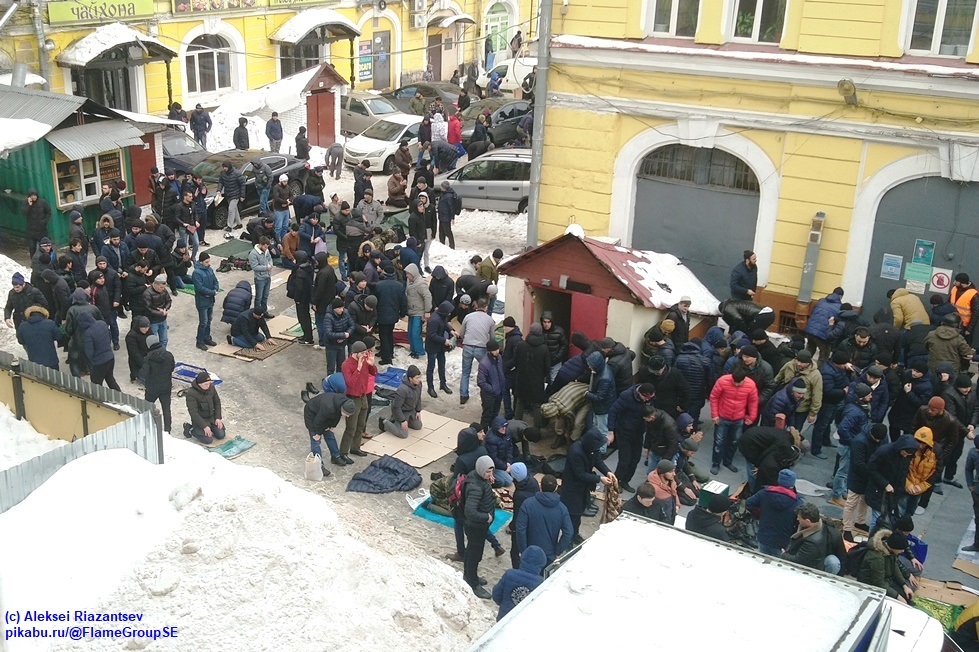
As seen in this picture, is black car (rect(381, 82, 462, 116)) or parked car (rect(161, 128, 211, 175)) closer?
parked car (rect(161, 128, 211, 175))

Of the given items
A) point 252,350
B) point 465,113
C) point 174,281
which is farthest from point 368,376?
point 465,113

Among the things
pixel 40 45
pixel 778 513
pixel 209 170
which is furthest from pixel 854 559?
pixel 40 45

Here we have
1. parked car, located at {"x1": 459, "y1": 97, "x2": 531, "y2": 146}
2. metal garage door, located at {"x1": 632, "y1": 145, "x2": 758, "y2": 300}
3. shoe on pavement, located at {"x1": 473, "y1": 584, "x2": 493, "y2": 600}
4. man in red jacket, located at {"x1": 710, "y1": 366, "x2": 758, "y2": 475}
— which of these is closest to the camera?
shoe on pavement, located at {"x1": 473, "y1": 584, "x2": 493, "y2": 600}

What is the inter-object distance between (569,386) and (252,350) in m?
5.47

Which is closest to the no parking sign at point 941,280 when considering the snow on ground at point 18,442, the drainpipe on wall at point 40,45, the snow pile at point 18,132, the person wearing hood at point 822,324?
the person wearing hood at point 822,324

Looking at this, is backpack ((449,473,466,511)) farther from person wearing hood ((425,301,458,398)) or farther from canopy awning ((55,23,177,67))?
canopy awning ((55,23,177,67))

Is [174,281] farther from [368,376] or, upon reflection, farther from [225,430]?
[368,376]

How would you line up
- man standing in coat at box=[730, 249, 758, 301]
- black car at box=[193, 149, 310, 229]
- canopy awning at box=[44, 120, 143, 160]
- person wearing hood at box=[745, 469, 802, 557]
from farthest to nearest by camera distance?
black car at box=[193, 149, 310, 229] → canopy awning at box=[44, 120, 143, 160] → man standing in coat at box=[730, 249, 758, 301] → person wearing hood at box=[745, 469, 802, 557]

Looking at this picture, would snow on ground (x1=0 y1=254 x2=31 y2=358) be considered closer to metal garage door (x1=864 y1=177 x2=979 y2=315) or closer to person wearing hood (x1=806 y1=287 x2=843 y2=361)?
person wearing hood (x1=806 y1=287 x2=843 y2=361)

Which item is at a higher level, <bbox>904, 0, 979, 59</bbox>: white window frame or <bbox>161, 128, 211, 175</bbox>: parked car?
<bbox>904, 0, 979, 59</bbox>: white window frame

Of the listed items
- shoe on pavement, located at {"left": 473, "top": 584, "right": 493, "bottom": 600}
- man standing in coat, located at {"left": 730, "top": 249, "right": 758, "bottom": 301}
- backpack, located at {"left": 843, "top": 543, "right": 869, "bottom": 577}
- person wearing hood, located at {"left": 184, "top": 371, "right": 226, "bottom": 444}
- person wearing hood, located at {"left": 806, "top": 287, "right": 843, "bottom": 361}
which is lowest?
shoe on pavement, located at {"left": 473, "top": 584, "right": 493, "bottom": 600}

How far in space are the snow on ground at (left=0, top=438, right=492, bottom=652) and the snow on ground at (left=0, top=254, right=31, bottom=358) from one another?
21.9ft

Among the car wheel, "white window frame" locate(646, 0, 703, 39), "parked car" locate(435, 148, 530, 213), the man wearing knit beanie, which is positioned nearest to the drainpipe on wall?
the car wheel

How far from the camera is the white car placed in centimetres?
2633
